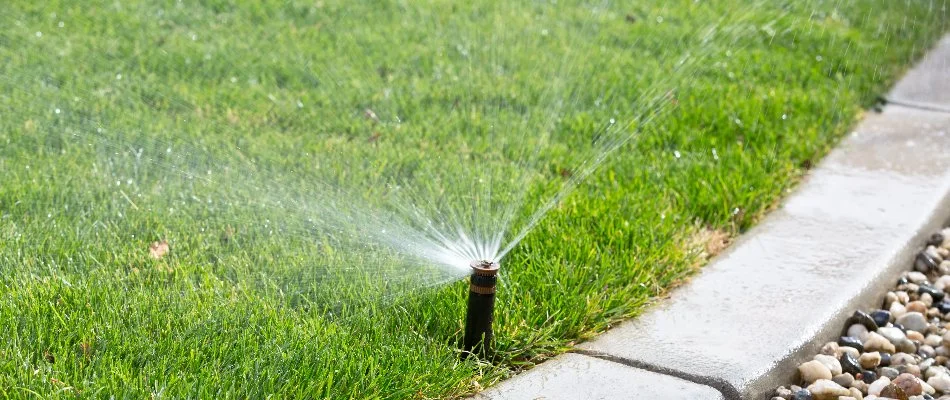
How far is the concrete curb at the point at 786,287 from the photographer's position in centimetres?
262

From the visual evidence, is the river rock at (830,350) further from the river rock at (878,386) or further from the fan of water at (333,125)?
the fan of water at (333,125)

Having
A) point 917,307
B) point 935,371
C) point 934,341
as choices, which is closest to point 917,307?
point 917,307

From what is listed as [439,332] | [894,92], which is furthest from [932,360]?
[894,92]

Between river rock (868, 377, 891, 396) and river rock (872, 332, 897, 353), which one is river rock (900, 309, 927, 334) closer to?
river rock (872, 332, 897, 353)

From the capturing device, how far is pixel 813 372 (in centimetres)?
283

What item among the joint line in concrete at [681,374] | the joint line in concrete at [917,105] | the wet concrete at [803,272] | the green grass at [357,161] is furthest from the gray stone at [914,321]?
the joint line in concrete at [917,105]

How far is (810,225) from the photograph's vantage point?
11.9 ft

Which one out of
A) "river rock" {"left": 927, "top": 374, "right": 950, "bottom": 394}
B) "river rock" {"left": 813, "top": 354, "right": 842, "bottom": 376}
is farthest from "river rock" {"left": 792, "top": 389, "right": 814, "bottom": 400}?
"river rock" {"left": 927, "top": 374, "right": 950, "bottom": 394}

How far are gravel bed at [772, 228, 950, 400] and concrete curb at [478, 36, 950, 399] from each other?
1.9 inches

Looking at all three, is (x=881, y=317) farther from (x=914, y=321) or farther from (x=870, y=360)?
(x=870, y=360)

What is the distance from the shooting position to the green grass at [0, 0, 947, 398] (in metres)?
2.53

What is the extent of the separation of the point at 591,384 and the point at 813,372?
627mm

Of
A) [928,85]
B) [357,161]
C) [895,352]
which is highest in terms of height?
[928,85]

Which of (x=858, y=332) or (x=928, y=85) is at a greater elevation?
(x=928, y=85)
